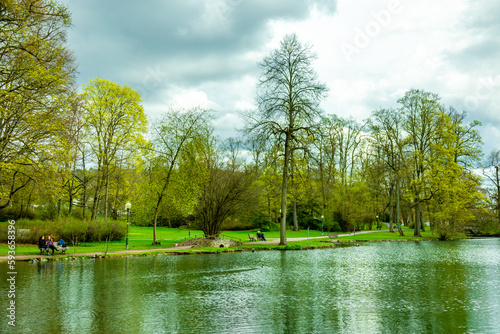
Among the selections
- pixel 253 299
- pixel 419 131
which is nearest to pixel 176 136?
pixel 253 299

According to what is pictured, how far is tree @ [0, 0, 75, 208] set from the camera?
1775cm

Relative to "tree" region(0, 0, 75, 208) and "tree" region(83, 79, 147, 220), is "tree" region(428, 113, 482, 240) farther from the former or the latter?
"tree" region(0, 0, 75, 208)

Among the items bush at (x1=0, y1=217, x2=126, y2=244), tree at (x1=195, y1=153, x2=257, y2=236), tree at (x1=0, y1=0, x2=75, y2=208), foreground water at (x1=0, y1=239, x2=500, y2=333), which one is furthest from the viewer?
tree at (x1=195, y1=153, x2=257, y2=236)

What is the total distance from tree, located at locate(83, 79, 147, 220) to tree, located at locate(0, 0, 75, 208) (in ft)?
39.3

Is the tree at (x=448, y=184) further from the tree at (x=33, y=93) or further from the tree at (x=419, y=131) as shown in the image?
the tree at (x=33, y=93)

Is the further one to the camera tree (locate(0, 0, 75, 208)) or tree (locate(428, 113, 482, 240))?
tree (locate(428, 113, 482, 240))

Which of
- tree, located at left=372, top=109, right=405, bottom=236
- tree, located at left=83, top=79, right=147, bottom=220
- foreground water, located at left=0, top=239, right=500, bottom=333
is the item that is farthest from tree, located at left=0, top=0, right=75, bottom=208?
tree, located at left=372, top=109, right=405, bottom=236

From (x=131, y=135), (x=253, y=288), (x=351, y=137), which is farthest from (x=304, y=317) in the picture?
(x=351, y=137)

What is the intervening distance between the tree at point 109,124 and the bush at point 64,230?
9.54ft

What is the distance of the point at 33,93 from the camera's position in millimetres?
18125

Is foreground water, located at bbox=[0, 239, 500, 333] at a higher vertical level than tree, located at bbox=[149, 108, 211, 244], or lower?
lower

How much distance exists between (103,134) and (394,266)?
88.8 ft

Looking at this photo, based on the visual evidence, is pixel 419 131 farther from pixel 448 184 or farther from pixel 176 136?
pixel 176 136

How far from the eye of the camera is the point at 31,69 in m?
18.3
